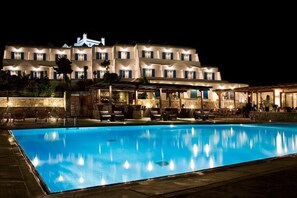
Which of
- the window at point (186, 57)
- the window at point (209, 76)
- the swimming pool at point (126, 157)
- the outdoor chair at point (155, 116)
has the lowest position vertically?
the swimming pool at point (126, 157)

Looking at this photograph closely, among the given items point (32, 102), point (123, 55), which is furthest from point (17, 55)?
point (32, 102)

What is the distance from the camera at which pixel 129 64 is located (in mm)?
42062

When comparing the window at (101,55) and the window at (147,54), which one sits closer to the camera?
the window at (147,54)

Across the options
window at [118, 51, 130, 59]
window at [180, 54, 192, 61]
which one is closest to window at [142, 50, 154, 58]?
window at [118, 51, 130, 59]

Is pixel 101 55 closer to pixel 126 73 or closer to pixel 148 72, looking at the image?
pixel 126 73

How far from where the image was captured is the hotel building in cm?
3978

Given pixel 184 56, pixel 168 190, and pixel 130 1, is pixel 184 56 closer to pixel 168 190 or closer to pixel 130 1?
pixel 130 1

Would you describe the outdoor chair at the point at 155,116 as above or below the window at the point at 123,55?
below

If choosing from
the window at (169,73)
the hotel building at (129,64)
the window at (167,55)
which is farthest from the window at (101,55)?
the window at (169,73)

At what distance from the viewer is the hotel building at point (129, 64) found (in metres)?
39.8

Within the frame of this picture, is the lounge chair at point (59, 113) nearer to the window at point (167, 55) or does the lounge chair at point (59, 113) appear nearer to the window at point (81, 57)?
the window at point (81, 57)

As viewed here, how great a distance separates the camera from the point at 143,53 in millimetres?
41969

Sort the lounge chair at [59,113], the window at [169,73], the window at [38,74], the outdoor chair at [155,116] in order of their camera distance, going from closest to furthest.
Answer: the outdoor chair at [155,116]
the lounge chair at [59,113]
the window at [38,74]
the window at [169,73]

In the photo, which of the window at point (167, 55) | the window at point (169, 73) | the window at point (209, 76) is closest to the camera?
the window at point (169, 73)
